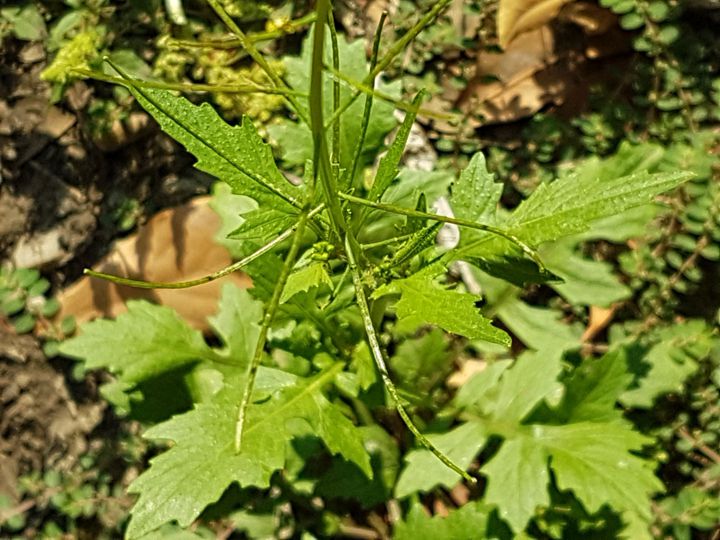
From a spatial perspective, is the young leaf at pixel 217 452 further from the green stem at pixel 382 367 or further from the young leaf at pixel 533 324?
the young leaf at pixel 533 324

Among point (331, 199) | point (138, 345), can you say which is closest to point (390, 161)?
point (331, 199)

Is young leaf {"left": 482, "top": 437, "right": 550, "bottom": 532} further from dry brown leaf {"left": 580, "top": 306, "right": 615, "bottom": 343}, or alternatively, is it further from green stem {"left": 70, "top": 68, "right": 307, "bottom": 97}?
green stem {"left": 70, "top": 68, "right": 307, "bottom": 97}

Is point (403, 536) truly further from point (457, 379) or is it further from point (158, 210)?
point (158, 210)

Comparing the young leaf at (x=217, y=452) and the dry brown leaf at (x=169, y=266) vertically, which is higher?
the young leaf at (x=217, y=452)

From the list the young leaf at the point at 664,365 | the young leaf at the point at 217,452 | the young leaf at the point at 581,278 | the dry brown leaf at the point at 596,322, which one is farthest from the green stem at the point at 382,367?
the dry brown leaf at the point at 596,322

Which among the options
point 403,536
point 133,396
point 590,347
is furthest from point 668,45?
point 133,396

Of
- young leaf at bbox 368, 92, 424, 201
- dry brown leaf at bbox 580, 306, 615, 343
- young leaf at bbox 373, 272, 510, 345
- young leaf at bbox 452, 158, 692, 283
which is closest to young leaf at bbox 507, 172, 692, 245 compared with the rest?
young leaf at bbox 452, 158, 692, 283
